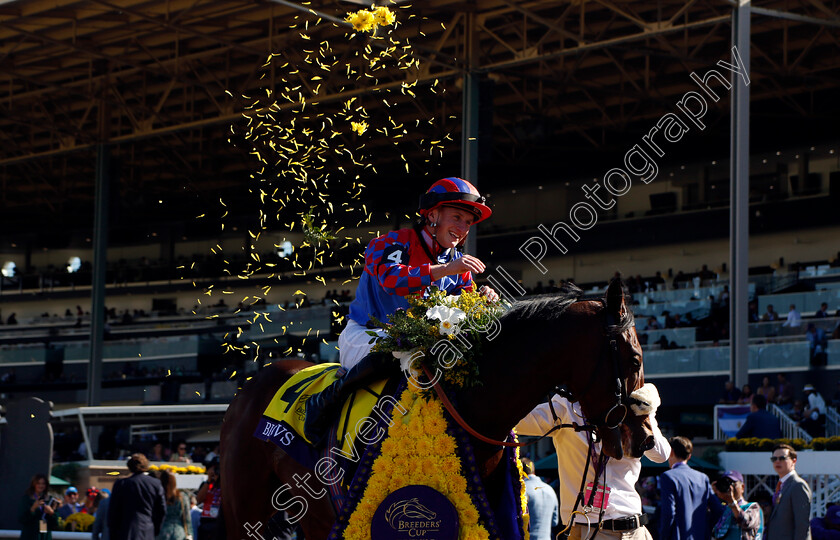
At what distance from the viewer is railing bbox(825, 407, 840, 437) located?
1484cm

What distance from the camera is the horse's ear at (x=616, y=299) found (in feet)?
11.6

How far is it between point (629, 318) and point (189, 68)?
791 inches

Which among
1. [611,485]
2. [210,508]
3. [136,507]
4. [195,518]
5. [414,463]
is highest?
[414,463]

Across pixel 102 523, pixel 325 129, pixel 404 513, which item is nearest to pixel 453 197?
pixel 404 513

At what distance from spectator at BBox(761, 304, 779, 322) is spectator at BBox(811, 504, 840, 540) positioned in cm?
1301

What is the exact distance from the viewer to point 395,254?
4059mm

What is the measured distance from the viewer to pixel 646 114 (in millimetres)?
26891

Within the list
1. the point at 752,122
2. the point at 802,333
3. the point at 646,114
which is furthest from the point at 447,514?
the point at 752,122

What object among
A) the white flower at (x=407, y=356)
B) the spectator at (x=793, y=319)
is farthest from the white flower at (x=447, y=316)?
the spectator at (x=793, y=319)

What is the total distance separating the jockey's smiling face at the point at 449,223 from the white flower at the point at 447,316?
15.0 inches

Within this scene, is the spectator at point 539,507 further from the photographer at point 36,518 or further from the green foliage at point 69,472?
the green foliage at point 69,472

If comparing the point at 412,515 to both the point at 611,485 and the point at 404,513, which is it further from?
the point at 611,485

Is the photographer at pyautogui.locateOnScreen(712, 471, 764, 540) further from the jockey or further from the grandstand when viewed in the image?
the grandstand

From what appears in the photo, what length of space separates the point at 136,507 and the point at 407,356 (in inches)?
227
